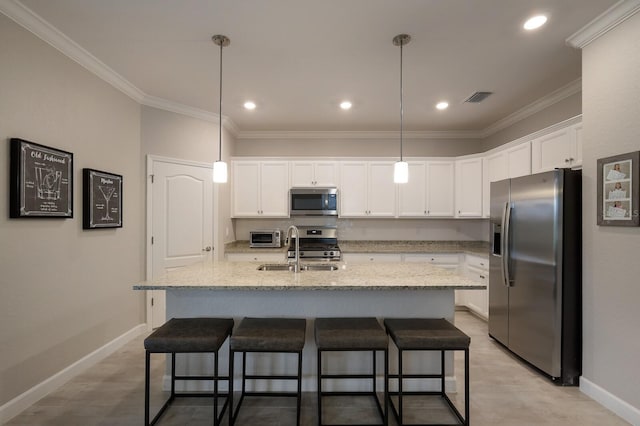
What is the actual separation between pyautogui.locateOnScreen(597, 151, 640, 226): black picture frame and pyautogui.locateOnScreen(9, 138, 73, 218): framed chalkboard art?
4.02 m

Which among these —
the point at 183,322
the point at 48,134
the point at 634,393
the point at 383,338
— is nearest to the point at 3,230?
the point at 48,134

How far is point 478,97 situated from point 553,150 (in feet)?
3.31

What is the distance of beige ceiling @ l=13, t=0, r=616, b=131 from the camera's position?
1989 mm

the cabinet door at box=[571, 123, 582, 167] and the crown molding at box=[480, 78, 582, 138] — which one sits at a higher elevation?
the crown molding at box=[480, 78, 582, 138]

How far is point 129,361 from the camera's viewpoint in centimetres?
274

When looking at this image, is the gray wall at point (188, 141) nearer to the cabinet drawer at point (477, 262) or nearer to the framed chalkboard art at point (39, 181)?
the framed chalkboard art at point (39, 181)

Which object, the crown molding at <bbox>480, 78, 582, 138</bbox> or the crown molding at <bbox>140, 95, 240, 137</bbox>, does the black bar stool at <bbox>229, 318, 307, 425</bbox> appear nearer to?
the crown molding at <bbox>140, 95, 240, 137</bbox>

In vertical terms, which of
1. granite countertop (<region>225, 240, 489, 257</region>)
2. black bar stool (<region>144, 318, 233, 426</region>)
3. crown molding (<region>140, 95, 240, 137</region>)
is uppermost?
crown molding (<region>140, 95, 240, 137</region>)

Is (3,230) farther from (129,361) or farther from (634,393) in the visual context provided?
(634,393)

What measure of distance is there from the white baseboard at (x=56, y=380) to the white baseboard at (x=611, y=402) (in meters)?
4.06

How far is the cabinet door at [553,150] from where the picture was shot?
8.70ft

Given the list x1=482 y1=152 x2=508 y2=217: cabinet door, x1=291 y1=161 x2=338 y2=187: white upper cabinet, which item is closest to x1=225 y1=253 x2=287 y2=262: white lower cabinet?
x1=291 y1=161 x2=338 y2=187: white upper cabinet

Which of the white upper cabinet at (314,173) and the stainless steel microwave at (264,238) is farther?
the white upper cabinet at (314,173)

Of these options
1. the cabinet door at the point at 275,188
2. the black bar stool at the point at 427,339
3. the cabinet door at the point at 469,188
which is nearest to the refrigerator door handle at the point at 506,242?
the black bar stool at the point at 427,339
